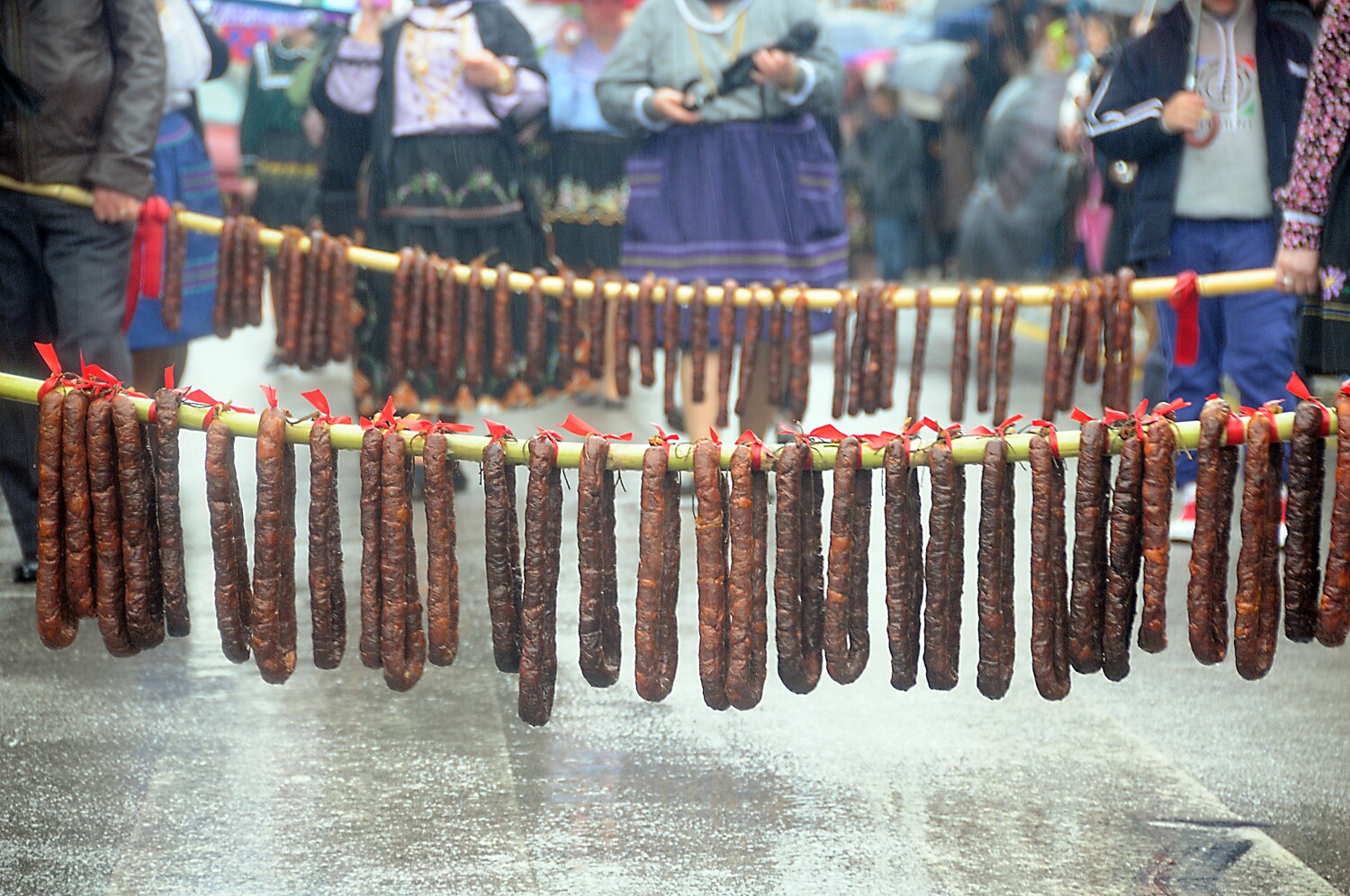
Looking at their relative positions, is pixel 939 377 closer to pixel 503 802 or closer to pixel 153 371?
pixel 153 371

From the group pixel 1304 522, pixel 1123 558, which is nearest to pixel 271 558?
pixel 1123 558

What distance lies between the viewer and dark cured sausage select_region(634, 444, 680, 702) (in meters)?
2.94

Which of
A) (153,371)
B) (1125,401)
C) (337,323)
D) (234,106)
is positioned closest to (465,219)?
(337,323)

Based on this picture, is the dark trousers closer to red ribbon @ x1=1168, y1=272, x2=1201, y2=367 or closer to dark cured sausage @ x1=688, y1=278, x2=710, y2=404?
dark cured sausage @ x1=688, y1=278, x2=710, y2=404

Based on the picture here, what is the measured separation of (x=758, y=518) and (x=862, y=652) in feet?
1.08

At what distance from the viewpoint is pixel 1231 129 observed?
525cm

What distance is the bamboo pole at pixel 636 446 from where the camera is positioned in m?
2.90

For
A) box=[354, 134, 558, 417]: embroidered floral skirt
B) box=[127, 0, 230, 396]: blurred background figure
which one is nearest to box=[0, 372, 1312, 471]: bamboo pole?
box=[127, 0, 230, 396]: blurred background figure

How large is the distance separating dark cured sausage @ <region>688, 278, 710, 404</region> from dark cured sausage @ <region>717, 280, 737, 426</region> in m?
0.06

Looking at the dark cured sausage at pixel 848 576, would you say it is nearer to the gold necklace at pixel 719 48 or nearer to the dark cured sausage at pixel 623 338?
the dark cured sausage at pixel 623 338

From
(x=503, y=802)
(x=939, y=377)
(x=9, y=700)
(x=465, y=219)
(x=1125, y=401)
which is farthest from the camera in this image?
(x=939, y=377)

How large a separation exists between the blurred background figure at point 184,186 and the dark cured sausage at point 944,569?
3.48 meters

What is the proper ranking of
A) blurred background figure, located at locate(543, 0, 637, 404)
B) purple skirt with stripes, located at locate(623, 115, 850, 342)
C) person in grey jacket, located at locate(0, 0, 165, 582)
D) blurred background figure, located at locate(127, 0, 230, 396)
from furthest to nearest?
blurred background figure, located at locate(543, 0, 637, 404)
purple skirt with stripes, located at locate(623, 115, 850, 342)
blurred background figure, located at locate(127, 0, 230, 396)
person in grey jacket, located at locate(0, 0, 165, 582)

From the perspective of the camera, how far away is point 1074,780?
3.54 meters
